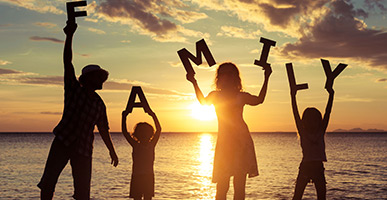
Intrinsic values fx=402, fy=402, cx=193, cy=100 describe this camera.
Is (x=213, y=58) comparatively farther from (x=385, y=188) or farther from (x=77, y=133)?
(x=385, y=188)

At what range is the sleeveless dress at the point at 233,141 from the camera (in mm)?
5477

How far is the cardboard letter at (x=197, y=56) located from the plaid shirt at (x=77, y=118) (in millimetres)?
1385

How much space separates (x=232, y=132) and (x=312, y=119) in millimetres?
1780

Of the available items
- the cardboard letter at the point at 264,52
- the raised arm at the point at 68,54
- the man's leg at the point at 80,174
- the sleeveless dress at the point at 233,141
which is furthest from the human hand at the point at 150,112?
the cardboard letter at the point at 264,52

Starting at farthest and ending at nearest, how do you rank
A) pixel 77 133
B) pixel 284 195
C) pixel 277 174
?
pixel 277 174 < pixel 284 195 < pixel 77 133

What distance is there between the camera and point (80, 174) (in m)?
5.23

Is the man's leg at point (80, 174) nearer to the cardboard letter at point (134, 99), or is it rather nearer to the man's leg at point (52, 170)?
the man's leg at point (52, 170)

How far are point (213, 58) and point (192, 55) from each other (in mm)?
304

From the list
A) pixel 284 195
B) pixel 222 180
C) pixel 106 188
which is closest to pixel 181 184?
pixel 106 188

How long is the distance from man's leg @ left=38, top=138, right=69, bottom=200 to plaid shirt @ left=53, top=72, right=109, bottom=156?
123mm

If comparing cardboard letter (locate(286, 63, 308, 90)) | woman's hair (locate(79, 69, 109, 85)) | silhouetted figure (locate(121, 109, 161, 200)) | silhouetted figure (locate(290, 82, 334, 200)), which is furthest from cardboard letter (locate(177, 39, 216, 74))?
silhouetted figure (locate(121, 109, 161, 200))

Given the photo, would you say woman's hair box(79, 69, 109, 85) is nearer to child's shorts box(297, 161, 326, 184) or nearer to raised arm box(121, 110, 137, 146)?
raised arm box(121, 110, 137, 146)

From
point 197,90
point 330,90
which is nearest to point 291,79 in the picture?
point 330,90

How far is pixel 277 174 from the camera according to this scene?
3259 centimetres
